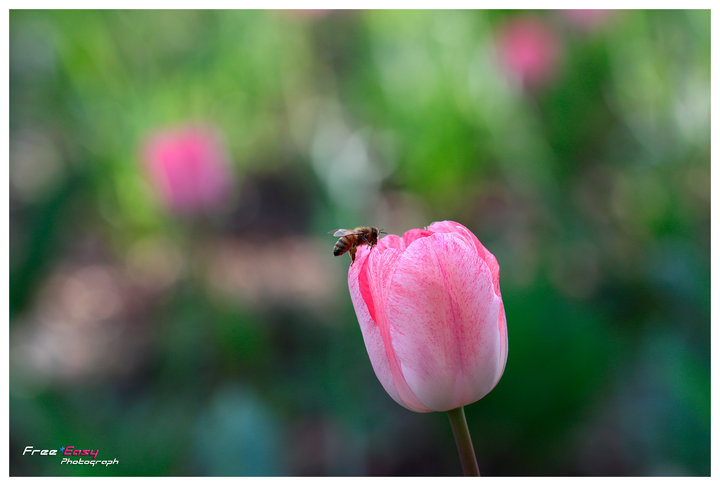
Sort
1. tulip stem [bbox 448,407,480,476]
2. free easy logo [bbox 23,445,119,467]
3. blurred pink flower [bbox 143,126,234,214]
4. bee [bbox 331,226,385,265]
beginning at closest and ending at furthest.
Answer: tulip stem [bbox 448,407,480,476] → bee [bbox 331,226,385,265] → free easy logo [bbox 23,445,119,467] → blurred pink flower [bbox 143,126,234,214]

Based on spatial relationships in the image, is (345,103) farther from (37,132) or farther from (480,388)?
(480,388)

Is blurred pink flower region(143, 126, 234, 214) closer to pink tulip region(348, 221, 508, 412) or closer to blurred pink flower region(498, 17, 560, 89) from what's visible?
blurred pink flower region(498, 17, 560, 89)

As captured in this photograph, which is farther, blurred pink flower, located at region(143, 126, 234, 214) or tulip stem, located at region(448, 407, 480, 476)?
blurred pink flower, located at region(143, 126, 234, 214)

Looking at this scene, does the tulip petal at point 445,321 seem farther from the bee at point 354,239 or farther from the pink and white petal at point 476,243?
the bee at point 354,239

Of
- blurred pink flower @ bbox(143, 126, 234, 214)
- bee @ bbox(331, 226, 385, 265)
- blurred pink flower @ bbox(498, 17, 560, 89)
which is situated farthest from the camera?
blurred pink flower @ bbox(498, 17, 560, 89)

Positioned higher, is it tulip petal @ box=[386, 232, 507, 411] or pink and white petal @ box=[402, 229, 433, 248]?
pink and white petal @ box=[402, 229, 433, 248]

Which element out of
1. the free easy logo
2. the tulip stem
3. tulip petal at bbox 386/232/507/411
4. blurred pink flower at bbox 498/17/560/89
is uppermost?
blurred pink flower at bbox 498/17/560/89

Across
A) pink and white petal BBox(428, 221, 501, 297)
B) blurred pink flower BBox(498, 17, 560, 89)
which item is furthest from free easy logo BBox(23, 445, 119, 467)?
A: blurred pink flower BBox(498, 17, 560, 89)

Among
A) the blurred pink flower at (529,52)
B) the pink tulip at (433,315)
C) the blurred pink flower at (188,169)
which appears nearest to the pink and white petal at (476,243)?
the pink tulip at (433,315)
